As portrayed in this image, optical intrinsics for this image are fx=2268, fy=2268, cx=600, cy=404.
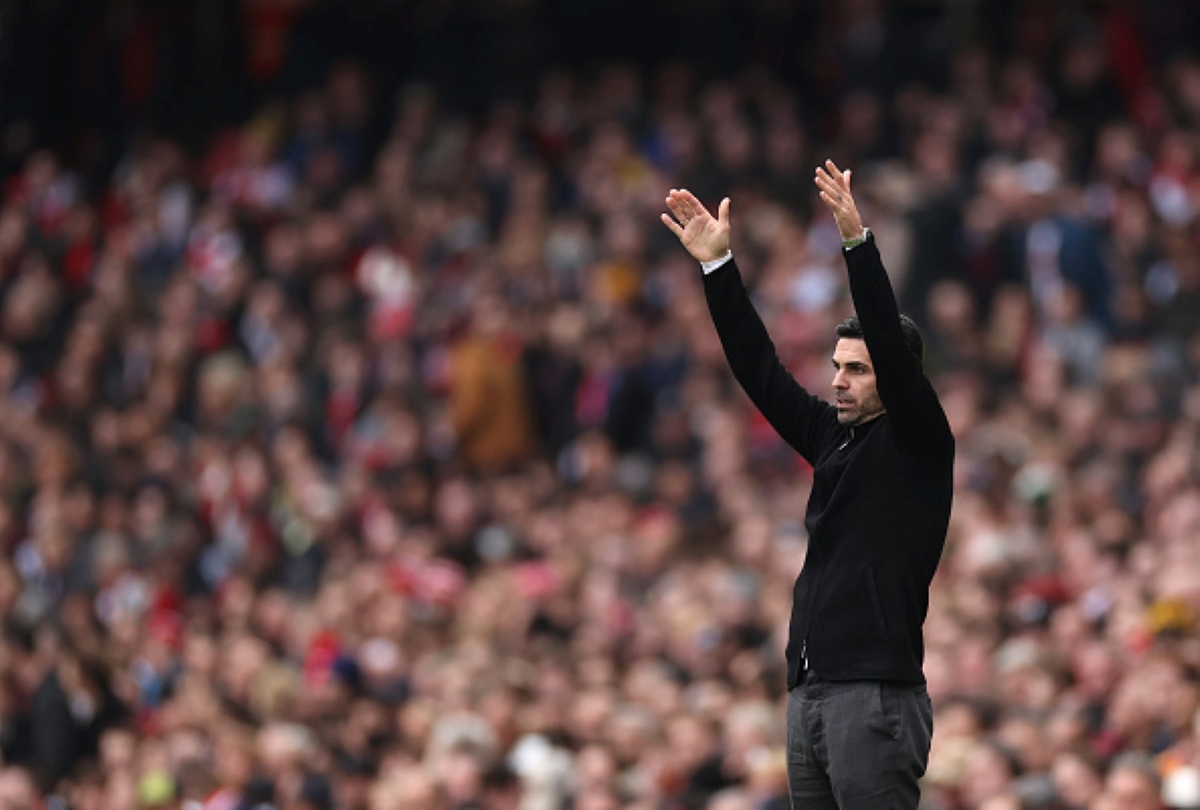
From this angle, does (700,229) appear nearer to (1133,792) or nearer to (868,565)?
(868,565)

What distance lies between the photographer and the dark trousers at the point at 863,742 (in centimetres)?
610

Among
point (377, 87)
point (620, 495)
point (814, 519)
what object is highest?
point (377, 87)

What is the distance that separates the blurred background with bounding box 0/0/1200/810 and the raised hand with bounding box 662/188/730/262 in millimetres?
3835

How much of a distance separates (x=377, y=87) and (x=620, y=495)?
6858 mm

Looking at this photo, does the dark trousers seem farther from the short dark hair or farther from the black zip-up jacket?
the short dark hair

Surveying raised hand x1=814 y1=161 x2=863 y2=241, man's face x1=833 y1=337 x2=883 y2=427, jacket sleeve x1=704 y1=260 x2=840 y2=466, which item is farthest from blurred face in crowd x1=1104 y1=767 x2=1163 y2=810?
raised hand x1=814 y1=161 x2=863 y2=241

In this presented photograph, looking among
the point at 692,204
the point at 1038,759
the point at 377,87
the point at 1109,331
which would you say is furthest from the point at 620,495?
the point at 692,204

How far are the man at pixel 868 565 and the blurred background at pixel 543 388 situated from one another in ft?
11.5

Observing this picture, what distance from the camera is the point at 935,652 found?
37.3 feet

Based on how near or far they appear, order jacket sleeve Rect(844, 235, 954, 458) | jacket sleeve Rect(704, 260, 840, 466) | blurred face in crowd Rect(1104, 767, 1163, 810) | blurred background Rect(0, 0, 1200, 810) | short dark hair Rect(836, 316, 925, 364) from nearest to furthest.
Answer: jacket sleeve Rect(844, 235, 954, 458) → short dark hair Rect(836, 316, 925, 364) → jacket sleeve Rect(704, 260, 840, 466) → blurred face in crowd Rect(1104, 767, 1163, 810) → blurred background Rect(0, 0, 1200, 810)

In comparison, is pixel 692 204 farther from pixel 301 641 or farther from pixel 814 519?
pixel 301 641

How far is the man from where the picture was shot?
611cm

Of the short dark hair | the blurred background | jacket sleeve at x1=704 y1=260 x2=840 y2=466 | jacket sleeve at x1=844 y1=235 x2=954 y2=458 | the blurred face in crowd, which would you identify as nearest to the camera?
jacket sleeve at x1=844 y1=235 x2=954 y2=458

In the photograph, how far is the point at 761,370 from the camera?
6730 millimetres
